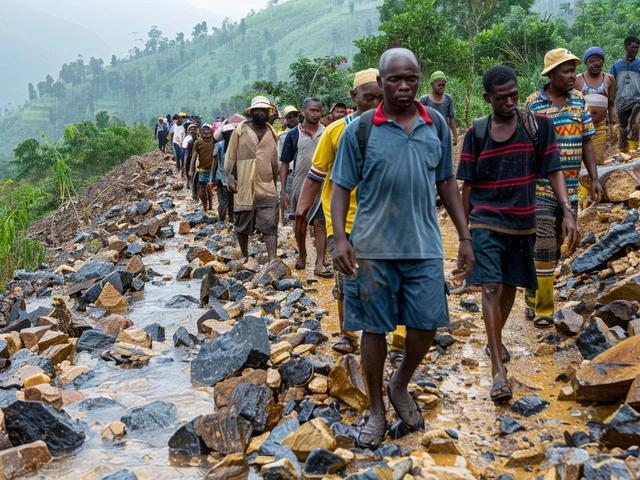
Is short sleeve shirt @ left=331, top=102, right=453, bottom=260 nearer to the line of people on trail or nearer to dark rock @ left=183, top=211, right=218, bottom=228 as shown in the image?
the line of people on trail

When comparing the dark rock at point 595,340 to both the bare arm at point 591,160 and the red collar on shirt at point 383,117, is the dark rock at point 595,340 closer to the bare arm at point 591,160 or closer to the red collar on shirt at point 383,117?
the bare arm at point 591,160

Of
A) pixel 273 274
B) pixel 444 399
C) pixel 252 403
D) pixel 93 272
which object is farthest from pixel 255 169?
pixel 444 399

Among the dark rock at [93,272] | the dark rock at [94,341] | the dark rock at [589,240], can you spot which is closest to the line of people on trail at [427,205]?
the dark rock at [589,240]

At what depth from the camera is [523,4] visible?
3653cm

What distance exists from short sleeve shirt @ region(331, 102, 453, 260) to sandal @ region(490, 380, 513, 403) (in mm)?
921

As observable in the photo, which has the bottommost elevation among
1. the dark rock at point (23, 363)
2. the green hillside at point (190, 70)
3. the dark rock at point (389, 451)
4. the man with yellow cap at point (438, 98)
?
the dark rock at point (389, 451)

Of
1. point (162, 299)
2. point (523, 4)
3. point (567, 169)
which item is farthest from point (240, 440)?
point (523, 4)

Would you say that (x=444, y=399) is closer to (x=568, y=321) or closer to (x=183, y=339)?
(x=568, y=321)

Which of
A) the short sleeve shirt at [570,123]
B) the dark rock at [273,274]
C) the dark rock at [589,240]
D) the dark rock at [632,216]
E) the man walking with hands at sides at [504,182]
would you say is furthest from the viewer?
the dark rock at [273,274]

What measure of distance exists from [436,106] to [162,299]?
4312mm

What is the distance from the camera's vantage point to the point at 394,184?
9.56 feet

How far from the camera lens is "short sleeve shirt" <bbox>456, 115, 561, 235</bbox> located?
148 inches

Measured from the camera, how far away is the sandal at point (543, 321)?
15.3 ft

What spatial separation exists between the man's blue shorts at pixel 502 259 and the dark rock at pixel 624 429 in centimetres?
115
